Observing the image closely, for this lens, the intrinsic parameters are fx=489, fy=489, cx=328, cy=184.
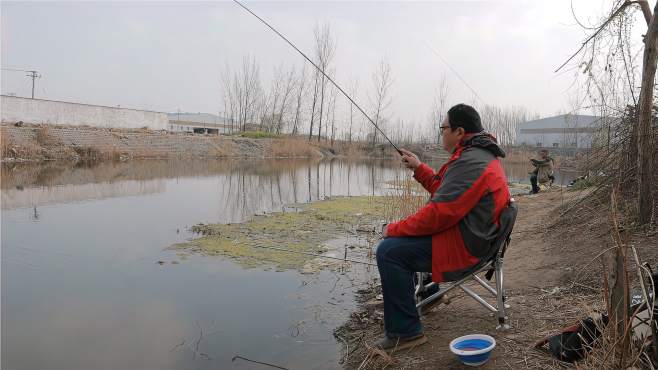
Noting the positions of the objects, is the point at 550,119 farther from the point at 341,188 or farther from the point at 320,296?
the point at 320,296

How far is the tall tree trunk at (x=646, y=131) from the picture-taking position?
14.3 feet

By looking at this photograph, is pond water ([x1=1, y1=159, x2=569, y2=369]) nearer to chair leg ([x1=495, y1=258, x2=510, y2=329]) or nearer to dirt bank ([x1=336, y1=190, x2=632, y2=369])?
dirt bank ([x1=336, y1=190, x2=632, y2=369])

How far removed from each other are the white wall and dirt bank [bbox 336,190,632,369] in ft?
108

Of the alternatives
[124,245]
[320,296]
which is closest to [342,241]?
[320,296]

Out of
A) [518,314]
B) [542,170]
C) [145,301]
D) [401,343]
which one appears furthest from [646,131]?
[542,170]

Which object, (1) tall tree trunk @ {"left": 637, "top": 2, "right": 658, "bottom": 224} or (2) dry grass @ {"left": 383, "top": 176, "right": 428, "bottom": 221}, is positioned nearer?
(1) tall tree trunk @ {"left": 637, "top": 2, "right": 658, "bottom": 224}

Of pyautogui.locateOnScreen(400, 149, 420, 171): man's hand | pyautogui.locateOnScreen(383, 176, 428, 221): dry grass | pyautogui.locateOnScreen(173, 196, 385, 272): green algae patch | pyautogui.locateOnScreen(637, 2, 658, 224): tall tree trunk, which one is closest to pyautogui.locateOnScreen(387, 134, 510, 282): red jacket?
pyautogui.locateOnScreen(400, 149, 420, 171): man's hand

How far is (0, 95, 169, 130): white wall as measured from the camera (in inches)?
1204

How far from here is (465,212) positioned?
2.80 metres

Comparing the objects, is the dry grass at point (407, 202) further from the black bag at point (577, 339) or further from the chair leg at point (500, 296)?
the black bag at point (577, 339)

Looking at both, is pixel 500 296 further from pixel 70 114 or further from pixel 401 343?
pixel 70 114

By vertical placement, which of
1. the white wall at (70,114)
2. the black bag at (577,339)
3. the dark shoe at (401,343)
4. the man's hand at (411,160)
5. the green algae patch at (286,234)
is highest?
the white wall at (70,114)

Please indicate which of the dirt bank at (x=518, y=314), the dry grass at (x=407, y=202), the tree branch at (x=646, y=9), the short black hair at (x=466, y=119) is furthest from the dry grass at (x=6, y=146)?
the tree branch at (x=646, y=9)

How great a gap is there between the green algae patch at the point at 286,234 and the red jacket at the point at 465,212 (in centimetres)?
340
